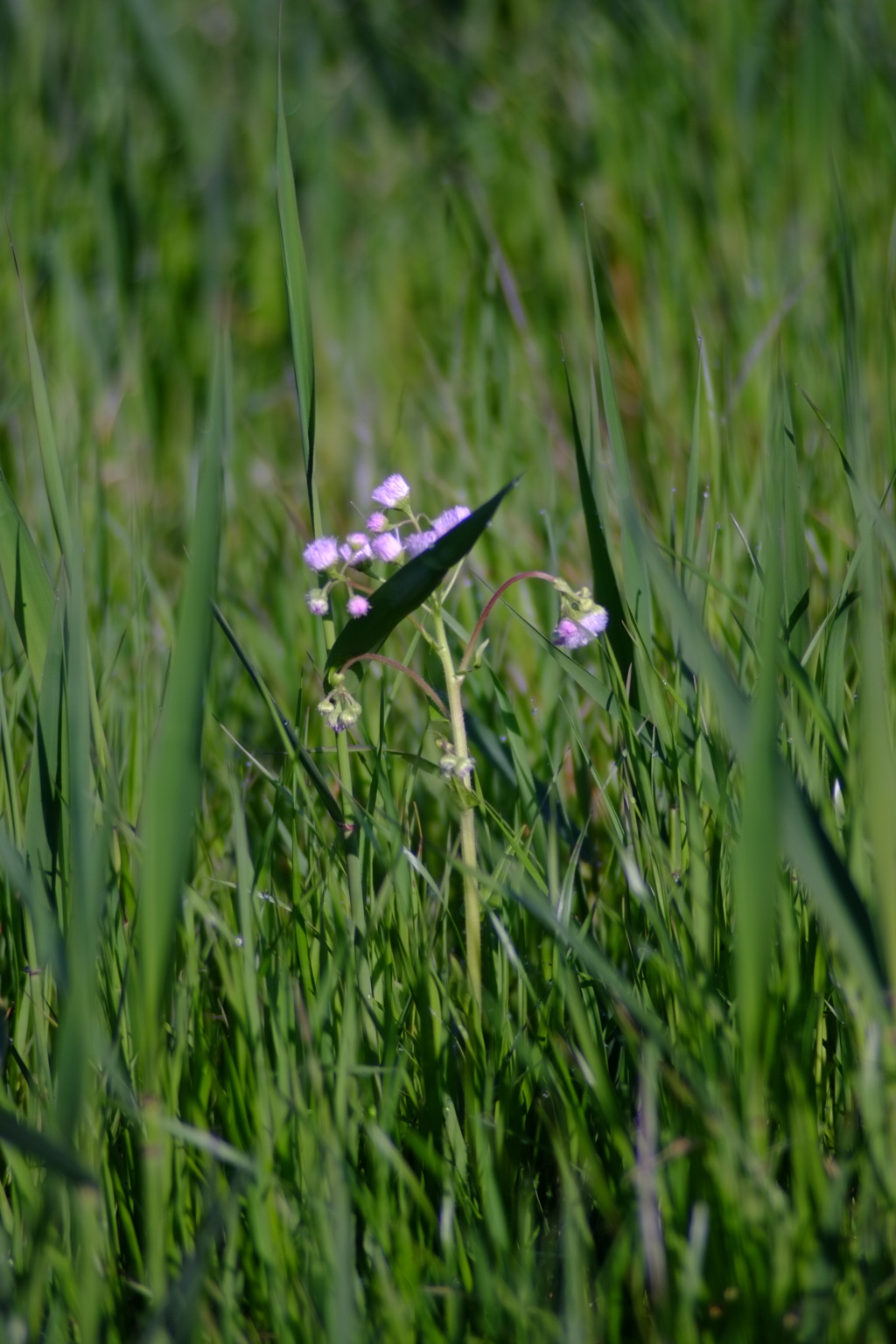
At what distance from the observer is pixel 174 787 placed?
0.62 meters

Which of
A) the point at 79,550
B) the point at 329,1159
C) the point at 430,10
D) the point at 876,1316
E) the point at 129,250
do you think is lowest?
the point at 876,1316

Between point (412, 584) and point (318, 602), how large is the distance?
136 mm

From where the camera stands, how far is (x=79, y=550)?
767 mm

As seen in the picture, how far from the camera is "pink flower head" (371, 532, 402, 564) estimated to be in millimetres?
810

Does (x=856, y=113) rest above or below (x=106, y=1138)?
above

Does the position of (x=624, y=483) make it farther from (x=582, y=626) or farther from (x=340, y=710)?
(x=340, y=710)

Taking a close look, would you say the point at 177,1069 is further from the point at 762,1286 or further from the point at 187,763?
the point at 762,1286

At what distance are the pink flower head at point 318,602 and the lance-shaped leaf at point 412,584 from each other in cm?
4

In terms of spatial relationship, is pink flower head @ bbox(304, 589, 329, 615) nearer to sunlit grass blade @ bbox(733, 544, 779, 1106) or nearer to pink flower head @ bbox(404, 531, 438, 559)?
pink flower head @ bbox(404, 531, 438, 559)

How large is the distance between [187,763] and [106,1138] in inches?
13.7

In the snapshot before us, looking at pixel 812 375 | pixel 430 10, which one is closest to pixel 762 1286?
pixel 812 375

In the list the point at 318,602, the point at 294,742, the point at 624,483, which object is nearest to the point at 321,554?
the point at 318,602

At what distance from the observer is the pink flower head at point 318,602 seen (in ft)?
2.68

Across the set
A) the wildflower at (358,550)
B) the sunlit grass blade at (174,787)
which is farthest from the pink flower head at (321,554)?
the sunlit grass blade at (174,787)
